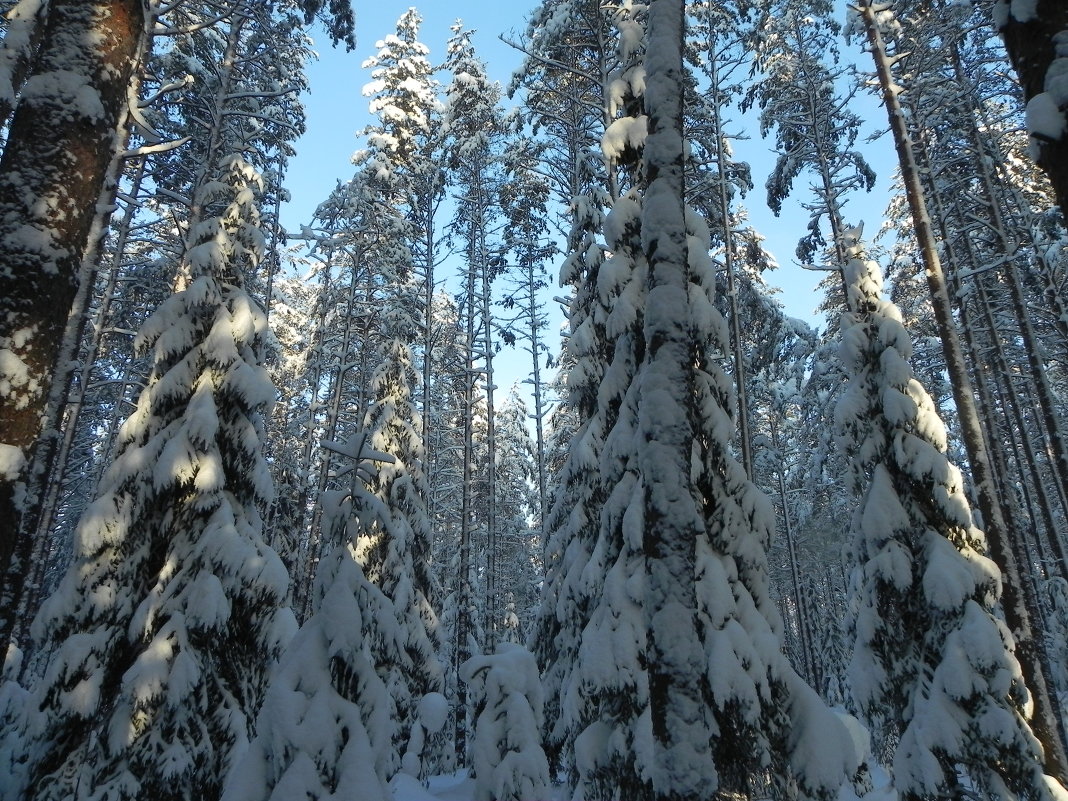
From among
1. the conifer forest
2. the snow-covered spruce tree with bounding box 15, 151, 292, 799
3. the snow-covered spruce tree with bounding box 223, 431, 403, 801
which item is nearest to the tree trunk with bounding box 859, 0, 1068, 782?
the conifer forest

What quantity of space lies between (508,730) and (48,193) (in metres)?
6.54

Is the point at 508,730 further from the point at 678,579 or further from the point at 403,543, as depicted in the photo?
the point at 403,543

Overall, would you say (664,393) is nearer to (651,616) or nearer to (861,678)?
(651,616)

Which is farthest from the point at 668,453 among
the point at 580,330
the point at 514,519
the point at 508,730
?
the point at 514,519

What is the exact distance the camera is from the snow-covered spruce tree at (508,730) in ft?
22.0

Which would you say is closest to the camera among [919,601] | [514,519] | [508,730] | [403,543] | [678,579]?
[678,579]

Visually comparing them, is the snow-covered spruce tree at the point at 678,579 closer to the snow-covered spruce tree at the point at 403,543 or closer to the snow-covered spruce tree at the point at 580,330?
the snow-covered spruce tree at the point at 580,330

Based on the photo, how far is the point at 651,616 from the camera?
166 inches

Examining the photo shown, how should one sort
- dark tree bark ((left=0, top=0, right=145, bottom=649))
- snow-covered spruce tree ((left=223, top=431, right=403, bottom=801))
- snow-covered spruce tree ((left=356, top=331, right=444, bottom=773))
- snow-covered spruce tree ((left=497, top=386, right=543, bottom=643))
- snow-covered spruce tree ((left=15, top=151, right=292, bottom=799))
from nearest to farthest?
dark tree bark ((left=0, top=0, right=145, bottom=649)), snow-covered spruce tree ((left=223, top=431, right=403, bottom=801)), snow-covered spruce tree ((left=15, top=151, right=292, bottom=799)), snow-covered spruce tree ((left=356, top=331, right=444, bottom=773)), snow-covered spruce tree ((left=497, top=386, right=543, bottom=643))

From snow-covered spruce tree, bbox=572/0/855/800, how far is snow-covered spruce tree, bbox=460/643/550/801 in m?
0.57

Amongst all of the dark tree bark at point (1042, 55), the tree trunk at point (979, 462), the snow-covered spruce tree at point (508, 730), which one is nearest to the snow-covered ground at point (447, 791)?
the snow-covered spruce tree at point (508, 730)

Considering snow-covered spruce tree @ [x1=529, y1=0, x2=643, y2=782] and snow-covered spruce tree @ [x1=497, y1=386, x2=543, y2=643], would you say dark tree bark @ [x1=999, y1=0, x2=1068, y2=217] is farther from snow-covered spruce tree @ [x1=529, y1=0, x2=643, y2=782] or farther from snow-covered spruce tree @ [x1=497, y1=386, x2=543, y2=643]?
snow-covered spruce tree @ [x1=497, y1=386, x2=543, y2=643]

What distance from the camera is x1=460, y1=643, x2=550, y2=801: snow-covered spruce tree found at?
22.0ft

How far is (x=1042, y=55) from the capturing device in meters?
3.36
